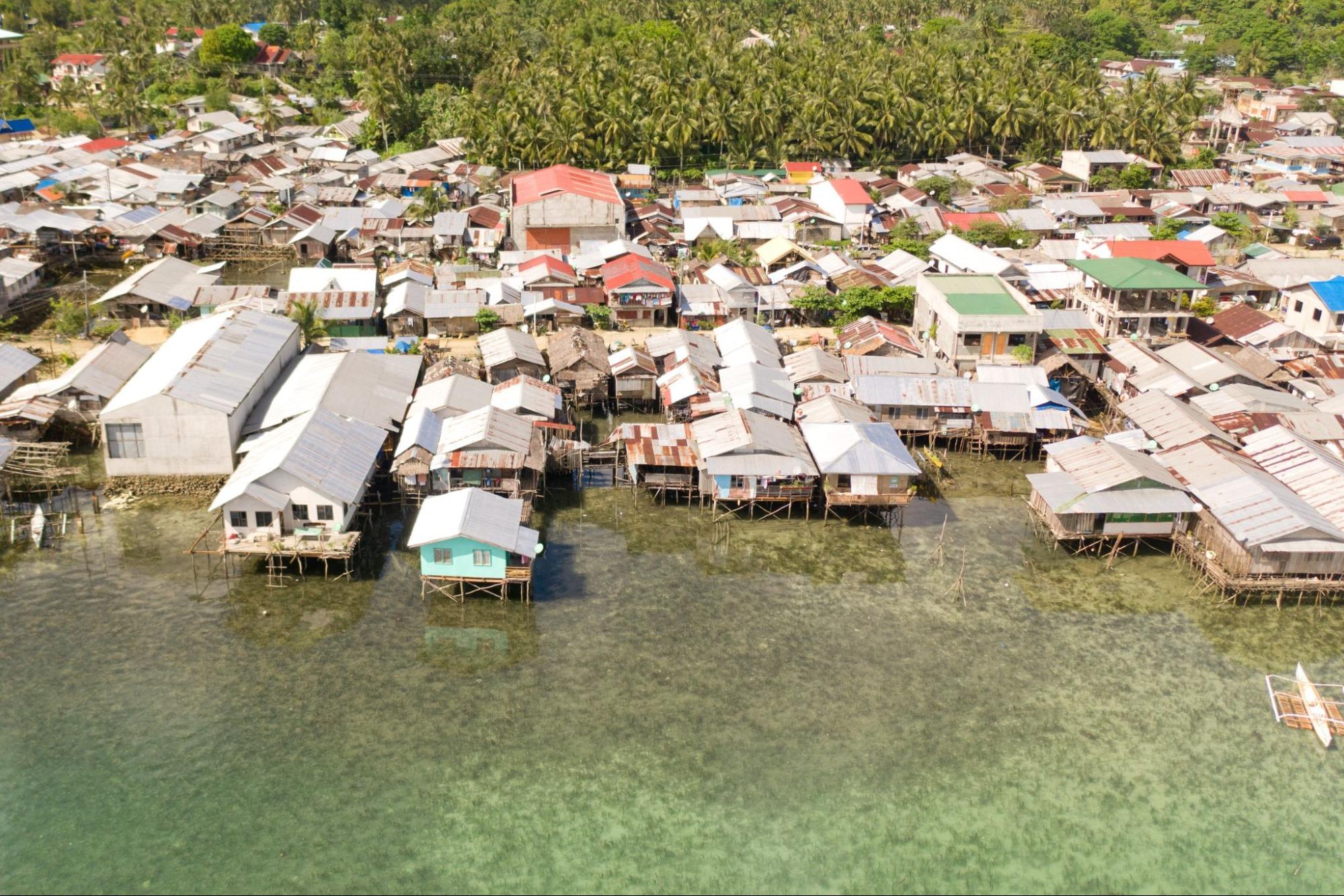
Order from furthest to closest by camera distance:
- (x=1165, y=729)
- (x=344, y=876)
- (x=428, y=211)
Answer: (x=428, y=211) < (x=1165, y=729) < (x=344, y=876)

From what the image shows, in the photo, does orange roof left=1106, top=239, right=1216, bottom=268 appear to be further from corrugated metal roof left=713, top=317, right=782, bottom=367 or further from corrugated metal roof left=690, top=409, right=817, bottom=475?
corrugated metal roof left=690, top=409, right=817, bottom=475

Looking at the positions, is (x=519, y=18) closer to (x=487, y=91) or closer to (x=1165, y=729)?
(x=487, y=91)

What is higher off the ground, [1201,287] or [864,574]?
[1201,287]

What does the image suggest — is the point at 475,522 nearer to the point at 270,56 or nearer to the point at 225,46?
the point at 225,46

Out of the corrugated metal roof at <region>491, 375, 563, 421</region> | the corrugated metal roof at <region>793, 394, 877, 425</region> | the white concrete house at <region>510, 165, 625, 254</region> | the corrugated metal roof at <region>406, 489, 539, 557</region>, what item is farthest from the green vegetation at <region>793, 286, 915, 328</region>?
the corrugated metal roof at <region>406, 489, 539, 557</region>

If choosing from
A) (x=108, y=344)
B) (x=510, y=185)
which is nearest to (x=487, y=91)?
(x=510, y=185)

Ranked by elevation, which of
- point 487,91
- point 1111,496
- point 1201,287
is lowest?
point 1111,496

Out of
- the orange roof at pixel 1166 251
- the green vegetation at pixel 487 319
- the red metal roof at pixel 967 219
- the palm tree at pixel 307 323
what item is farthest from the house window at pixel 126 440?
the red metal roof at pixel 967 219
